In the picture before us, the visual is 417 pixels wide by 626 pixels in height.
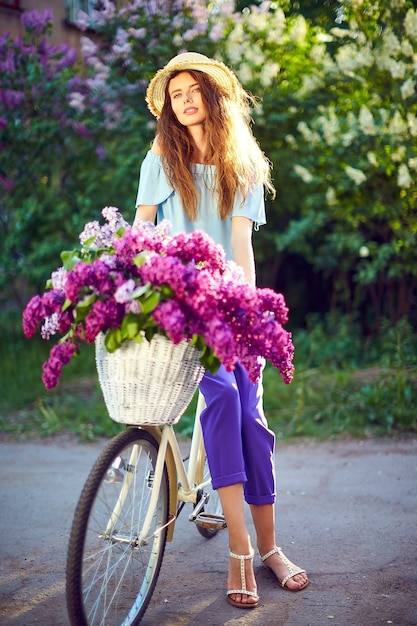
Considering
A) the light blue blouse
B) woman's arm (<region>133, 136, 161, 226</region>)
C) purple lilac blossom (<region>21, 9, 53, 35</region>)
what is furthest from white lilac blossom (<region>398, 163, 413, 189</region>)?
purple lilac blossom (<region>21, 9, 53, 35</region>)

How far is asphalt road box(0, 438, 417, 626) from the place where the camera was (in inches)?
105

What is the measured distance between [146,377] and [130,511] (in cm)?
61

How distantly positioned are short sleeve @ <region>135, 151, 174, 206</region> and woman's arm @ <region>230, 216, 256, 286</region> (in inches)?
11.3

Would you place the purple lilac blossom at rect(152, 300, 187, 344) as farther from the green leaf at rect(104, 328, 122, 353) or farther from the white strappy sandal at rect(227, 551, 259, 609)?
the white strappy sandal at rect(227, 551, 259, 609)

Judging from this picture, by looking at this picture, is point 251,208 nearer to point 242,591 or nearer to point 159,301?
point 159,301

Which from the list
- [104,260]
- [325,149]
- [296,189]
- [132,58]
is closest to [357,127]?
[325,149]

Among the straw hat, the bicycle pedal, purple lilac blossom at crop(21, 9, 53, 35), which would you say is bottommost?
the bicycle pedal

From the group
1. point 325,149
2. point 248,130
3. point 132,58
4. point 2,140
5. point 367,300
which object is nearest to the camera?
point 248,130

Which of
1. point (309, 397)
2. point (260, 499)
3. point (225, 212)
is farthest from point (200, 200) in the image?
point (309, 397)

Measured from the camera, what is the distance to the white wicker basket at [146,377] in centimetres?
225

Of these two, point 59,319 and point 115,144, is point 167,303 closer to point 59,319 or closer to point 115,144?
point 59,319

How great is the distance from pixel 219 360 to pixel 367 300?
562 cm

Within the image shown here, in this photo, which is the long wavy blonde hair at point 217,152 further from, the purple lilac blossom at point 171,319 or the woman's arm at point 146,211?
the purple lilac blossom at point 171,319

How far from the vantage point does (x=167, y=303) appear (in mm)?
2123
